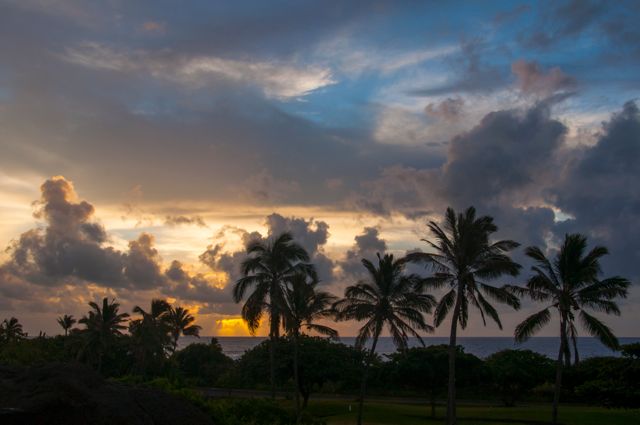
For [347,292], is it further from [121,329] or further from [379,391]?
[121,329]

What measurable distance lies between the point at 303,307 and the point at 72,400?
36.3 metres

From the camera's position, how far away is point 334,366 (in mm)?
55531

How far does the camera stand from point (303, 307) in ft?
163

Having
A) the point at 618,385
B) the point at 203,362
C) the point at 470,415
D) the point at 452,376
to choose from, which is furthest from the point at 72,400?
the point at 203,362

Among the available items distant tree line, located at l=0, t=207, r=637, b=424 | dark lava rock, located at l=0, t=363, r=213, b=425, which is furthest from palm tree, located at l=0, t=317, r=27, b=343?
dark lava rock, located at l=0, t=363, r=213, b=425

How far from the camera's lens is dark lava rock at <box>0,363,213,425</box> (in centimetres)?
1350

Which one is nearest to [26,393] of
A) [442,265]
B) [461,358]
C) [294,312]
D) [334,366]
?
[442,265]

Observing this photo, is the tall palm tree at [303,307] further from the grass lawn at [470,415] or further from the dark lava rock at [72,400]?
the dark lava rock at [72,400]

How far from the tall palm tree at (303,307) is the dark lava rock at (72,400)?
32.3 m

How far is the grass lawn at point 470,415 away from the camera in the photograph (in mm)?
44375

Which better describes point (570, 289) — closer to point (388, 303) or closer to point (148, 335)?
point (388, 303)

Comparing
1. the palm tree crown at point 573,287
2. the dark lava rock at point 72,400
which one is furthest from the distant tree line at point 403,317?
the dark lava rock at point 72,400

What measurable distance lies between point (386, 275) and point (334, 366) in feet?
46.7

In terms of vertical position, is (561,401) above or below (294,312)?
below
